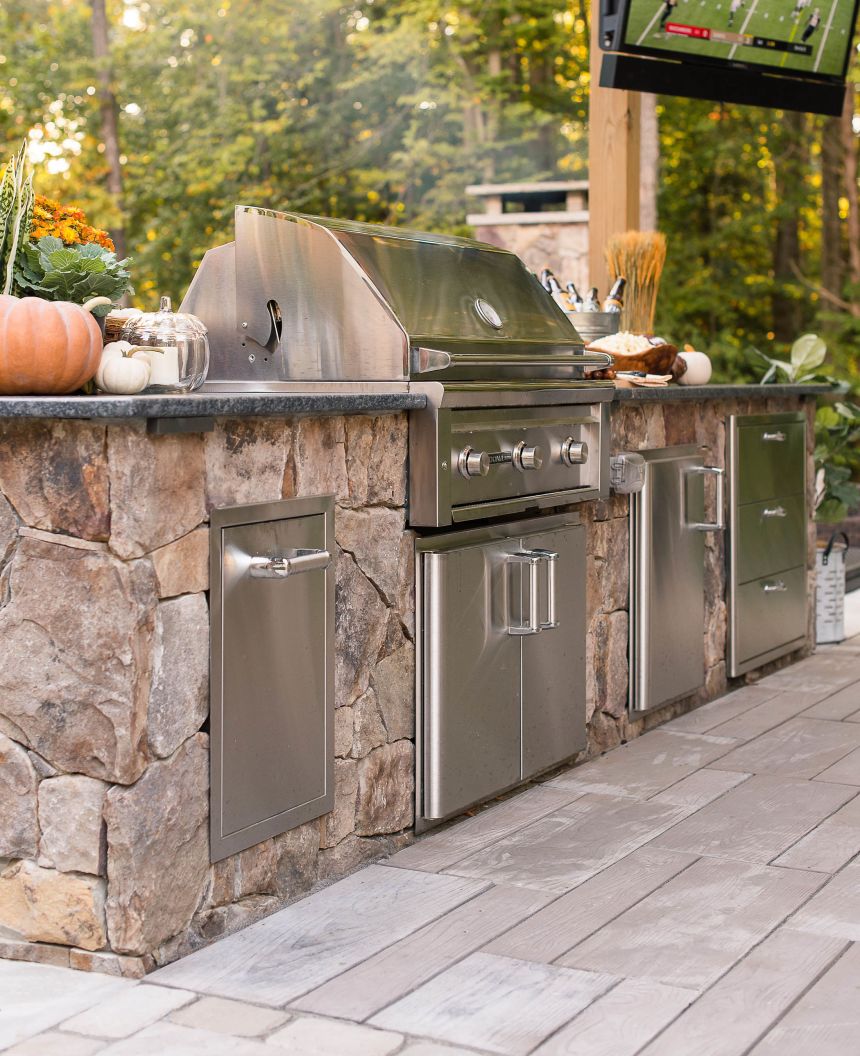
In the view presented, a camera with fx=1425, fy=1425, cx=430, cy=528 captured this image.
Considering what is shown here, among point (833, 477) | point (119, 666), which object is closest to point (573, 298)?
point (833, 477)

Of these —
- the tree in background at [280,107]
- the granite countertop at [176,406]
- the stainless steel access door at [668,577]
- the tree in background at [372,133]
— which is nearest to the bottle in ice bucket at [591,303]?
the stainless steel access door at [668,577]

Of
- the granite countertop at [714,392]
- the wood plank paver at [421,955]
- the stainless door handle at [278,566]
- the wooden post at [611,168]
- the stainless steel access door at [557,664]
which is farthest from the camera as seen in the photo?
the wooden post at [611,168]

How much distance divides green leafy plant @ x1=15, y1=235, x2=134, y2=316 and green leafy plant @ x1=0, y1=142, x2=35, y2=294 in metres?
0.02

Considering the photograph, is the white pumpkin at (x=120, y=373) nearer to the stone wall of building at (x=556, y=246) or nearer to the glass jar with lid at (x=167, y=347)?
the glass jar with lid at (x=167, y=347)

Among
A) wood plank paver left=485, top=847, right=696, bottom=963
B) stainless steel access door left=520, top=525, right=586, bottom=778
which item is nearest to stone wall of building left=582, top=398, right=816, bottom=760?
stainless steel access door left=520, top=525, right=586, bottom=778

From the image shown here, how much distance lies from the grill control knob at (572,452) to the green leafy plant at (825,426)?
6.09ft

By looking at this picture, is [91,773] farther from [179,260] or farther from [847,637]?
[179,260]

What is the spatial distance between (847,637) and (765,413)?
4.16ft

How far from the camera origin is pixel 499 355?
10.2ft

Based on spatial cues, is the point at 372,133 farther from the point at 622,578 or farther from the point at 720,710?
the point at 622,578

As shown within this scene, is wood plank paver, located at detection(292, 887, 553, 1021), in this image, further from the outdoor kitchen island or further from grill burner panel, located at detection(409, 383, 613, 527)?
grill burner panel, located at detection(409, 383, 613, 527)

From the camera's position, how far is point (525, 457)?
10.3 feet

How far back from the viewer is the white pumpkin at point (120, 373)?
2.47 metres

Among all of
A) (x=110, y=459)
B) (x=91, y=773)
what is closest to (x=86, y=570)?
(x=110, y=459)
